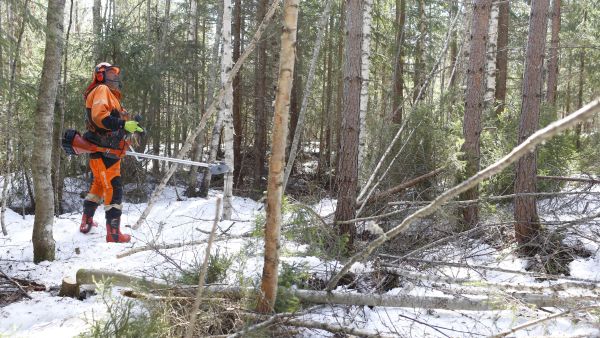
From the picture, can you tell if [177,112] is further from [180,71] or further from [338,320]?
[338,320]

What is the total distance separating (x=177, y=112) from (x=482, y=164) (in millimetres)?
9132

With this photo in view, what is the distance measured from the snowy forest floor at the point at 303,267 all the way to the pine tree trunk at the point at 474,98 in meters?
0.78

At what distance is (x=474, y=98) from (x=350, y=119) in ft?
6.68

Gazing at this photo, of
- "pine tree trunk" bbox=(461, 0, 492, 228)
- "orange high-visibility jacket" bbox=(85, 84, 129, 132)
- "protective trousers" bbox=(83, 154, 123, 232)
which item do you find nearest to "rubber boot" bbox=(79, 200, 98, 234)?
"protective trousers" bbox=(83, 154, 123, 232)

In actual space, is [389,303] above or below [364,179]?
below

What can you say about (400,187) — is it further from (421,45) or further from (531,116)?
(421,45)

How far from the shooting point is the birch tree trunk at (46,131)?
4.94 metres

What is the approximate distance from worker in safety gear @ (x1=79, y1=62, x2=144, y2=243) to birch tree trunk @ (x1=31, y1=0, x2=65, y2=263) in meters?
0.90

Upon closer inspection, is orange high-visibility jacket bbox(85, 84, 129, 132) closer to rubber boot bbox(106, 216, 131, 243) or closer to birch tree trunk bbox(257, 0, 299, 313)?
rubber boot bbox(106, 216, 131, 243)

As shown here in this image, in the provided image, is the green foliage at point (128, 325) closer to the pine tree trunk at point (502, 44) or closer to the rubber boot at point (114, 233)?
the rubber boot at point (114, 233)

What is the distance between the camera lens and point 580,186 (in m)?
6.62

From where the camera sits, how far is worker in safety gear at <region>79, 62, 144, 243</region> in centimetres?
593

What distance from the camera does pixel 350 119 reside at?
538cm

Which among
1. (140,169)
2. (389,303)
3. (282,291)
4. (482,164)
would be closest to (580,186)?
(482,164)
